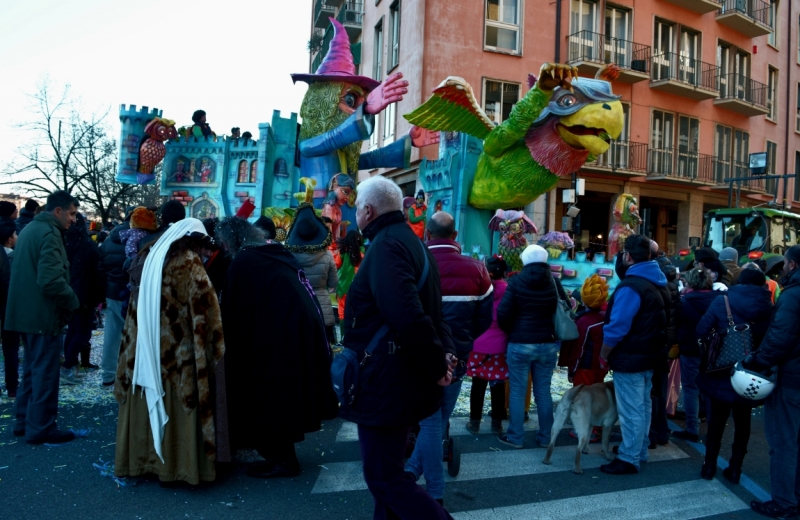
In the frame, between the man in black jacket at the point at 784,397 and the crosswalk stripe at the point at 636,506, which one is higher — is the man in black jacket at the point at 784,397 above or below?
above

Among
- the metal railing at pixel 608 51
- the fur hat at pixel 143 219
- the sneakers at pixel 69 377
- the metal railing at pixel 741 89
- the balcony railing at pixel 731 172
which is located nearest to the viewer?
the fur hat at pixel 143 219

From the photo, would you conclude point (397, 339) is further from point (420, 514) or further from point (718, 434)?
point (718, 434)

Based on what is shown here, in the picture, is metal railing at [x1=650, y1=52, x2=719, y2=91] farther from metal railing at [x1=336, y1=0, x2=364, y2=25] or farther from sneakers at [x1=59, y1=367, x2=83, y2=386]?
sneakers at [x1=59, y1=367, x2=83, y2=386]

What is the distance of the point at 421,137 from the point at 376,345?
9.12 meters

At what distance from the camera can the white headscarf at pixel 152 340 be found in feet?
12.7

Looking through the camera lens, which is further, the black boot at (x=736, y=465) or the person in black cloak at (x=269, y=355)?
the black boot at (x=736, y=465)

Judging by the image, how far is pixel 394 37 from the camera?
63.6 feet

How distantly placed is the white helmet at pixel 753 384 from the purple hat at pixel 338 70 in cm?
800

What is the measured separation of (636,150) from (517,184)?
11661 mm

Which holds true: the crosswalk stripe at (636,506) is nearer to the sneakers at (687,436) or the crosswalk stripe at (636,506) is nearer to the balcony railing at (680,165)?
the sneakers at (687,436)

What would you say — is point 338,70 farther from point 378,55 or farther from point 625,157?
point 625,157

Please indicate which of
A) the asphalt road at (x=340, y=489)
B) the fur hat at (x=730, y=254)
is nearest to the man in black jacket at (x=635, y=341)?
the asphalt road at (x=340, y=489)

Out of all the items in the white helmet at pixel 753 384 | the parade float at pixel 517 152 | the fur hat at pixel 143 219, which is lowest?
the white helmet at pixel 753 384

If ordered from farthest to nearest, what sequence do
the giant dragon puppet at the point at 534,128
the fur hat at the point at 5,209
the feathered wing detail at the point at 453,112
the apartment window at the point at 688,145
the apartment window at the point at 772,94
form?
the apartment window at the point at 772,94 → the apartment window at the point at 688,145 → the feathered wing detail at the point at 453,112 → the giant dragon puppet at the point at 534,128 → the fur hat at the point at 5,209
